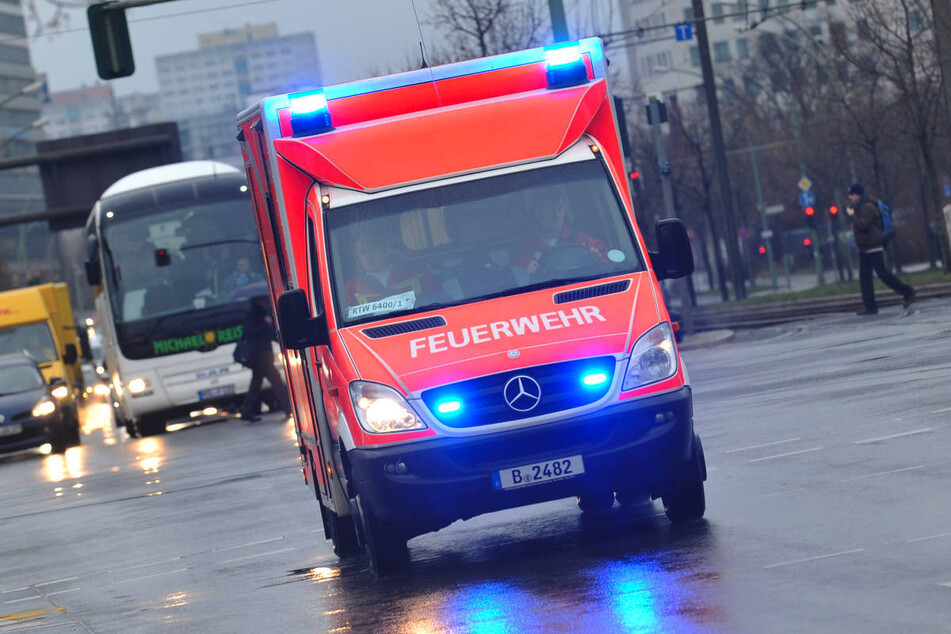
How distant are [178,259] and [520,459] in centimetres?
2016

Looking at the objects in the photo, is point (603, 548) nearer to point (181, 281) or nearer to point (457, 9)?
point (181, 281)

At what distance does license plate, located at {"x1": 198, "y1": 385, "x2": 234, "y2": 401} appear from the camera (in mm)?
28109

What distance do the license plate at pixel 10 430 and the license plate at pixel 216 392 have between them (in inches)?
112

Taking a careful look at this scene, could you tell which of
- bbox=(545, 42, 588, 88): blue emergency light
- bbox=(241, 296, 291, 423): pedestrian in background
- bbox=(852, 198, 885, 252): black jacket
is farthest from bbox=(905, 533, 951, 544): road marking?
bbox=(852, 198, 885, 252): black jacket

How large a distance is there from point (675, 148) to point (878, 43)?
99.2ft

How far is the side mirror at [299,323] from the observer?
951 cm

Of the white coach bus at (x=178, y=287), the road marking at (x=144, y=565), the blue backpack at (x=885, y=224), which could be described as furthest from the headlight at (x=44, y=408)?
the road marking at (x=144, y=565)

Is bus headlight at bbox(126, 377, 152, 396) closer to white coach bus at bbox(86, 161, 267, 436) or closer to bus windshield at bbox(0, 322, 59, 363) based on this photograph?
white coach bus at bbox(86, 161, 267, 436)

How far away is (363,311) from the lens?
9.76 m

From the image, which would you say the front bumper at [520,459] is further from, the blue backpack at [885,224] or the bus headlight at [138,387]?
the bus headlight at [138,387]

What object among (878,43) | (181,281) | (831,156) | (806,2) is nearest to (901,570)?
(181,281)

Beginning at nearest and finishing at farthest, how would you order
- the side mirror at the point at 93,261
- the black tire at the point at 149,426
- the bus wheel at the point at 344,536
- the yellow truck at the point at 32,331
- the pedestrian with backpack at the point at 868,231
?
the bus wheel at the point at 344,536 < the pedestrian with backpack at the point at 868,231 < the side mirror at the point at 93,261 < the black tire at the point at 149,426 < the yellow truck at the point at 32,331

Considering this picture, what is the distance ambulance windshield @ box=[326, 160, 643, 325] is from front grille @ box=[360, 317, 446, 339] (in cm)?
18

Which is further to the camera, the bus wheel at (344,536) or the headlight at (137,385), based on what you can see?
the headlight at (137,385)
